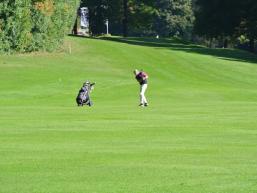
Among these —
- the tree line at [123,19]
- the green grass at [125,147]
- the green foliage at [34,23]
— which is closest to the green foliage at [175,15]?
the tree line at [123,19]

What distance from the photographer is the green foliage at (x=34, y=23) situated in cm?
6100

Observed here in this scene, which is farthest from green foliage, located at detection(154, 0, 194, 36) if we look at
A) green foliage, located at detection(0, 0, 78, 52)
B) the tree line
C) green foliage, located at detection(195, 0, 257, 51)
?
green foliage, located at detection(0, 0, 78, 52)

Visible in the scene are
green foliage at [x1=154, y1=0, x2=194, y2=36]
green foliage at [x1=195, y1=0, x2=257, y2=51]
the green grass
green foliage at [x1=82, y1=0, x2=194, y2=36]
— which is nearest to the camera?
the green grass

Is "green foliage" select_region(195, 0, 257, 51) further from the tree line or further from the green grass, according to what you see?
the green grass

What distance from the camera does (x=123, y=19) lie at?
12400 centimetres

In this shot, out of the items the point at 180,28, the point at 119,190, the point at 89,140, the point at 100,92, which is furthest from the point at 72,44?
the point at 180,28

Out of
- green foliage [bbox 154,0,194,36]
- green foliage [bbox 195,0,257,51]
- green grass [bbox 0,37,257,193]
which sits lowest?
green foliage [bbox 154,0,194,36]

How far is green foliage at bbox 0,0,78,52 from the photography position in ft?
200

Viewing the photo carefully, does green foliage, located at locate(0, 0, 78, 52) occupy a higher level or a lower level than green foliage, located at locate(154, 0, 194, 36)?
higher

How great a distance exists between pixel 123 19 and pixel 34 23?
5834cm

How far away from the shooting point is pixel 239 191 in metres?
13.5

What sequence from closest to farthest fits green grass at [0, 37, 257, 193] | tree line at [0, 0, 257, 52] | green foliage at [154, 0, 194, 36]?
1. green grass at [0, 37, 257, 193]
2. tree line at [0, 0, 257, 52]
3. green foliage at [154, 0, 194, 36]

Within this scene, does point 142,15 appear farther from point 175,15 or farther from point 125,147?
point 125,147

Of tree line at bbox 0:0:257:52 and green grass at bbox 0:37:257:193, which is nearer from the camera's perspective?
green grass at bbox 0:37:257:193
